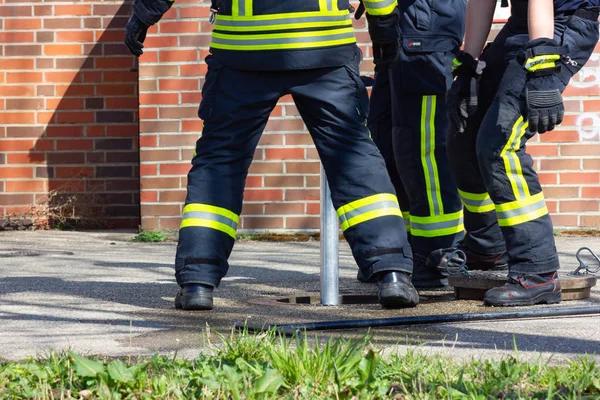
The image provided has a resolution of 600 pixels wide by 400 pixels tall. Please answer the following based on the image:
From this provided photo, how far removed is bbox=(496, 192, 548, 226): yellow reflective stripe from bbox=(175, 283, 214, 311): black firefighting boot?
131 cm

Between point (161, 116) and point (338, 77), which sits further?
point (161, 116)

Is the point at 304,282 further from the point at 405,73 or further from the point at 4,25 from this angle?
the point at 4,25

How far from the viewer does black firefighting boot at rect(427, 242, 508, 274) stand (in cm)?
502

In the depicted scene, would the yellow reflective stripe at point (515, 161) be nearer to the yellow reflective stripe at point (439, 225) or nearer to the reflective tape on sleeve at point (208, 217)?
the yellow reflective stripe at point (439, 225)

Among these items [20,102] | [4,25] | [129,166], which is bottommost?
[129,166]

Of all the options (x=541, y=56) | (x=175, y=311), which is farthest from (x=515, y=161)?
(x=175, y=311)

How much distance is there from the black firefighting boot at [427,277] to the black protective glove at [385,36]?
1128 mm

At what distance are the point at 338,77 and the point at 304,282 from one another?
1457 mm

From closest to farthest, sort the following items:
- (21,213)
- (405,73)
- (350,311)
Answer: (350,311) < (405,73) < (21,213)

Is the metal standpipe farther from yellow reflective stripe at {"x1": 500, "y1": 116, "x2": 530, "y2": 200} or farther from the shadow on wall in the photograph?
the shadow on wall

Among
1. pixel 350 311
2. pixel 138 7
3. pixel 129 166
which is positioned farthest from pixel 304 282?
pixel 129 166

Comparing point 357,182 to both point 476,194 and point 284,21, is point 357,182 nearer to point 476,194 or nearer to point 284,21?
point 284,21

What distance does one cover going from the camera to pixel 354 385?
8.55 feet

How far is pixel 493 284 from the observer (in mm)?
4582
